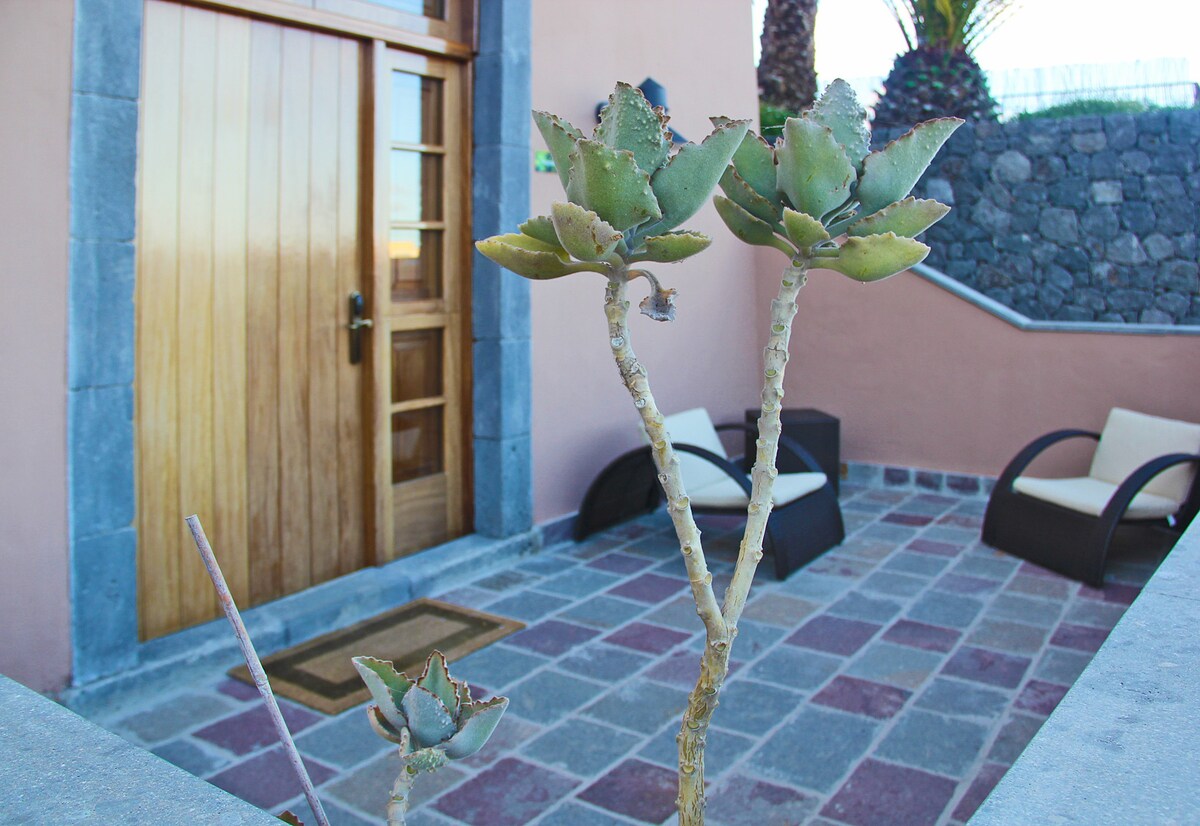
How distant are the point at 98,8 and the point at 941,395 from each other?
16.9 feet

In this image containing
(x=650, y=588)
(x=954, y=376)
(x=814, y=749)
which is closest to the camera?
(x=814, y=749)

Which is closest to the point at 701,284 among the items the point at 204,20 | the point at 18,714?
the point at 204,20

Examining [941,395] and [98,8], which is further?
[941,395]

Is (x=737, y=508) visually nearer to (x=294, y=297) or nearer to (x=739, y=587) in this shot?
(x=294, y=297)

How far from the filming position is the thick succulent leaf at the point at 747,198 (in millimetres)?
1394

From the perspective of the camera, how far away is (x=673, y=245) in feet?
4.15

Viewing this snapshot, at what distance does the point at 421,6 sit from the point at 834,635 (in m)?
3.36

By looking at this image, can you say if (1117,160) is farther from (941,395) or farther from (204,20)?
(204,20)

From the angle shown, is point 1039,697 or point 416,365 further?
point 416,365

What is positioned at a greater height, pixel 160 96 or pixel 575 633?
pixel 160 96

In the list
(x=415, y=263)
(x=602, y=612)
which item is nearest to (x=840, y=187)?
(x=602, y=612)

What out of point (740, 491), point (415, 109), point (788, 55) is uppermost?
point (788, 55)

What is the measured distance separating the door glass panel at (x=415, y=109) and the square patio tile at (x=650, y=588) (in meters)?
2.29

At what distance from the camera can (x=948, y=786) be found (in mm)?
3062
